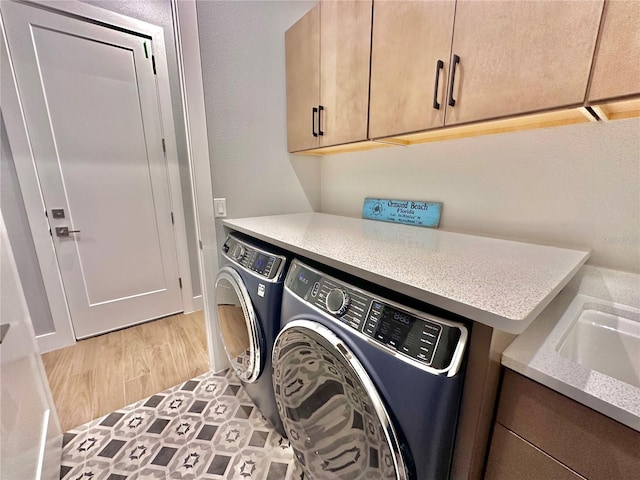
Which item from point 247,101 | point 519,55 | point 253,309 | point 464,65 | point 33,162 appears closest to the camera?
point 519,55

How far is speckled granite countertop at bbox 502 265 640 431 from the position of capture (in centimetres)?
46

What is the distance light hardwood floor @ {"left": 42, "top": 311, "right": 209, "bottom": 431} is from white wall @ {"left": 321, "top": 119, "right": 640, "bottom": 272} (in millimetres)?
1877

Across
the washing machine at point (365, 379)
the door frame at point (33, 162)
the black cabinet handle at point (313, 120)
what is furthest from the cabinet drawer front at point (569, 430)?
the door frame at point (33, 162)

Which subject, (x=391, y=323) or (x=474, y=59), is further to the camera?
(x=474, y=59)

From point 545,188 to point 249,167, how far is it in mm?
1465

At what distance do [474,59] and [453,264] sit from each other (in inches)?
25.5

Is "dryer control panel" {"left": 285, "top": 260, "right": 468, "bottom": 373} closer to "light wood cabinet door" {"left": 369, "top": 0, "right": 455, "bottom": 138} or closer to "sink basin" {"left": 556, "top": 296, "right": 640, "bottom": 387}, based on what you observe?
"sink basin" {"left": 556, "top": 296, "right": 640, "bottom": 387}

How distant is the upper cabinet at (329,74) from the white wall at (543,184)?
351mm

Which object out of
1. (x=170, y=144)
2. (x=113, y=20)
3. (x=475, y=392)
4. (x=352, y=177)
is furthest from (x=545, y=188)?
(x=113, y=20)

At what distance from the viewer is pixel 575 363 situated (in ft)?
1.80

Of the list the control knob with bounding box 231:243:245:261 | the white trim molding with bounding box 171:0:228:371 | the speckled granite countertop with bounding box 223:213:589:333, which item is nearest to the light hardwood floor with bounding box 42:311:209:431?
the white trim molding with bounding box 171:0:228:371

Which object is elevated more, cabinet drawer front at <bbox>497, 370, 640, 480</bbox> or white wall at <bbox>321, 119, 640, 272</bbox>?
white wall at <bbox>321, 119, 640, 272</bbox>

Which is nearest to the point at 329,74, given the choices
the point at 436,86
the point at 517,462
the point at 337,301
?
the point at 436,86

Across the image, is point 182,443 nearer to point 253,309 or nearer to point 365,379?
point 253,309
